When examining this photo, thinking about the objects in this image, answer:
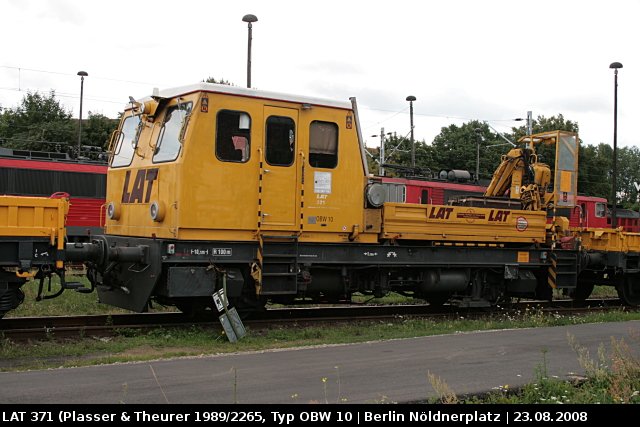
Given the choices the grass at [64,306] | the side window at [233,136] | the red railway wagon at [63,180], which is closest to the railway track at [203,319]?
the grass at [64,306]

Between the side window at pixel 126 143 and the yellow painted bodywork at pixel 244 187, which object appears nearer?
the yellow painted bodywork at pixel 244 187

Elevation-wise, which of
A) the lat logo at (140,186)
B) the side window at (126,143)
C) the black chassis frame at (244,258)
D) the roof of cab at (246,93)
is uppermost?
the roof of cab at (246,93)

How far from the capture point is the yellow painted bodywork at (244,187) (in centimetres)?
1006

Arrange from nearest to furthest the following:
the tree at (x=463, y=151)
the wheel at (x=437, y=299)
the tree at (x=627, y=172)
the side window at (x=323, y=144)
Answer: the side window at (x=323, y=144) → the wheel at (x=437, y=299) → the tree at (x=463, y=151) → the tree at (x=627, y=172)

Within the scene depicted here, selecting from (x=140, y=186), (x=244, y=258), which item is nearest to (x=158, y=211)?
(x=140, y=186)

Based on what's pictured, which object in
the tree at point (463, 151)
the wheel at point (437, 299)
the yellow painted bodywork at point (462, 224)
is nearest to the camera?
the yellow painted bodywork at point (462, 224)

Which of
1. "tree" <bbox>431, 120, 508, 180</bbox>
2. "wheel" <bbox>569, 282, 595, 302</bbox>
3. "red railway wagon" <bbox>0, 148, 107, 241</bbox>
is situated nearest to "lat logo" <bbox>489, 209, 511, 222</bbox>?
"wheel" <bbox>569, 282, 595, 302</bbox>

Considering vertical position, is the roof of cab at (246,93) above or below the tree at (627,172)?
below

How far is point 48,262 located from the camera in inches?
344

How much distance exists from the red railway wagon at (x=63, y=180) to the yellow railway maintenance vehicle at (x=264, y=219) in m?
Answer: 12.7

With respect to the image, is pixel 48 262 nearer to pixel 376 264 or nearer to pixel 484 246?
pixel 376 264

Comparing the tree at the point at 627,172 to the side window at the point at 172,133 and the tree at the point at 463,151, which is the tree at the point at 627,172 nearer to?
the tree at the point at 463,151

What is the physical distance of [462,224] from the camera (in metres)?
12.7
